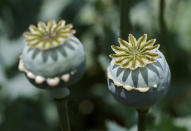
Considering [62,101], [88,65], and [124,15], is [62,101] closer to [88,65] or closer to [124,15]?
[124,15]

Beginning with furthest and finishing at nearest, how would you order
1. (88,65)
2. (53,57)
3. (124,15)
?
1. (88,65)
2. (124,15)
3. (53,57)

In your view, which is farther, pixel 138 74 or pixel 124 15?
pixel 124 15

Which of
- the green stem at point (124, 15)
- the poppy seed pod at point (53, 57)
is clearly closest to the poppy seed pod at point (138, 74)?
the poppy seed pod at point (53, 57)

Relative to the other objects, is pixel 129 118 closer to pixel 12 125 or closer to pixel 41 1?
pixel 12 125

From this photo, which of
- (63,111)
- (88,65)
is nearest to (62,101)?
(63,111)

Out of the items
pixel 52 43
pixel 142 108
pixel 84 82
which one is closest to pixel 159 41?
pixel 84 82

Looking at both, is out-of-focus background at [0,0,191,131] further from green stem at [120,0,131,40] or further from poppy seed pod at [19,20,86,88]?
poppy seed pod at [19,20,86,88]
